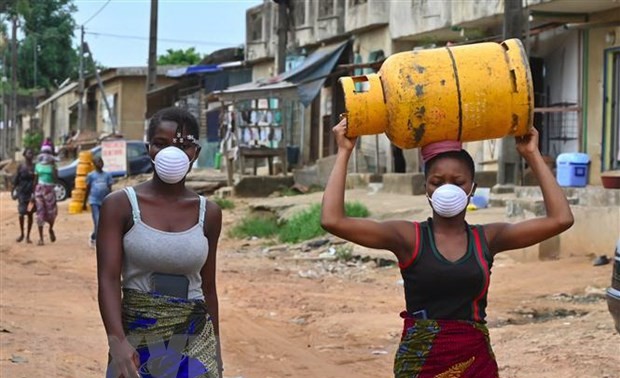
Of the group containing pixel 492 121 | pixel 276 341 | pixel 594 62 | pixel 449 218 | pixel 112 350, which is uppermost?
pixel 594 62

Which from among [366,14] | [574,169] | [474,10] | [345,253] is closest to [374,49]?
[366,14]

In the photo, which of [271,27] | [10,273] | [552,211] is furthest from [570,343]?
[271,27]

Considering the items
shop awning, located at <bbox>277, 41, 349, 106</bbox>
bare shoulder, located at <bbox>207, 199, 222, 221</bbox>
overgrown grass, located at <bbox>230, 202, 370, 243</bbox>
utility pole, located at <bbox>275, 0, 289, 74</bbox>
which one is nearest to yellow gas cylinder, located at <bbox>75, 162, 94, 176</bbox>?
shop awning, located at <bbox>277, 41, 349, 106</bbox>

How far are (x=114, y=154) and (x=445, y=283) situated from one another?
77.0 ft

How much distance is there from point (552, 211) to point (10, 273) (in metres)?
9.85

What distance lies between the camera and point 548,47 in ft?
59.9

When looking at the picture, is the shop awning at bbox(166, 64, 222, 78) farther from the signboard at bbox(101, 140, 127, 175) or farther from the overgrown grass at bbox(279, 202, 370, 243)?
the overgrown grass at bbox(279, 202, 370, 243)

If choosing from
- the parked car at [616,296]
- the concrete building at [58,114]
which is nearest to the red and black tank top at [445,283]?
the parked car at [616,296]

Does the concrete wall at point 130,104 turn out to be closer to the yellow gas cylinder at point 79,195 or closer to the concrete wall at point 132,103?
the concrete wall at point 132,103

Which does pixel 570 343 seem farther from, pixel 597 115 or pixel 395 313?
pixel 597 115

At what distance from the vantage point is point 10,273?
12.5 meters

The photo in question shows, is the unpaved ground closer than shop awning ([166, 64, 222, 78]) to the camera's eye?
Yes

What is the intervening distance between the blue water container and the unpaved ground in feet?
3.46

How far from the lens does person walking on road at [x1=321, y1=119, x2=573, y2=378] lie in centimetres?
342
